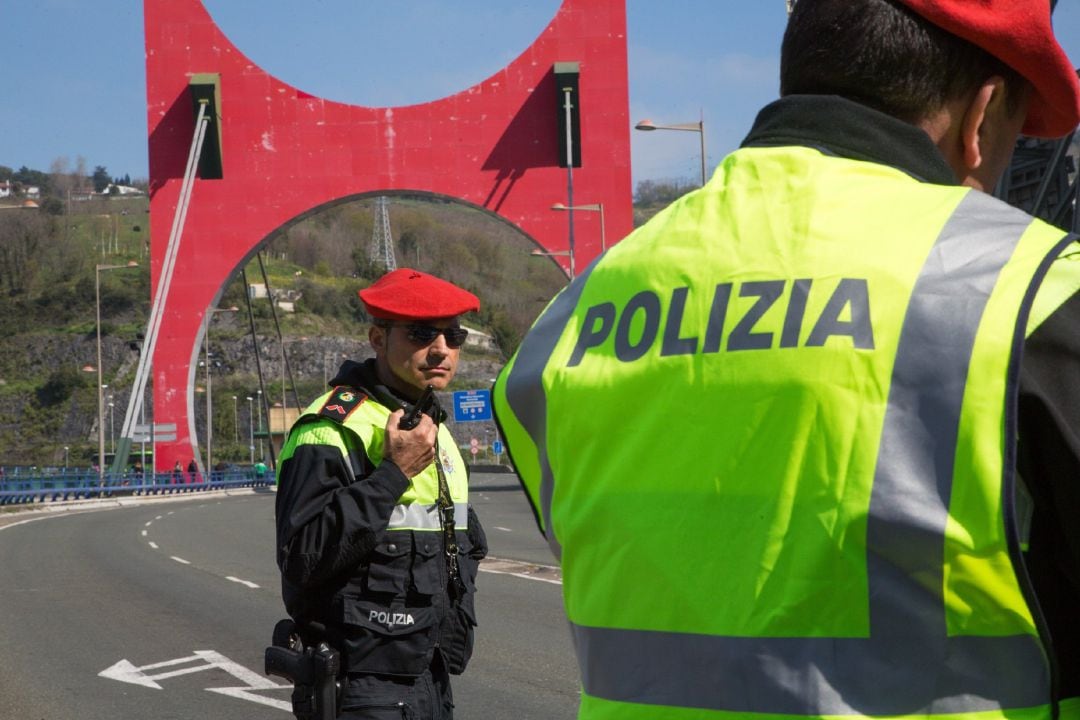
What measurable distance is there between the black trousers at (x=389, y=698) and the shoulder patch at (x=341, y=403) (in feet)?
2.04

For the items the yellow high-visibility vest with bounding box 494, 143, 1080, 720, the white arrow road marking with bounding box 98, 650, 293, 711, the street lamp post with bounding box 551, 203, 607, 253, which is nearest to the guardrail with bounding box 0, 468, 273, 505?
the street lamp post with bounding box 551, 203, 607, 253

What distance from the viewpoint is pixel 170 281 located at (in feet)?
134

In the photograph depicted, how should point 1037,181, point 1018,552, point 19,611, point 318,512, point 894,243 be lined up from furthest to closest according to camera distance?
point 1037,181, point 19,611, point 318,512, point 894,243, point 1018,552

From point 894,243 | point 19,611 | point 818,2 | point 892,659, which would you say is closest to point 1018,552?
point 892,659

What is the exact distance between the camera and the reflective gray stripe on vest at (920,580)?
4.45 feet

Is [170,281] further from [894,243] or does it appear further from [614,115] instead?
[894,243]

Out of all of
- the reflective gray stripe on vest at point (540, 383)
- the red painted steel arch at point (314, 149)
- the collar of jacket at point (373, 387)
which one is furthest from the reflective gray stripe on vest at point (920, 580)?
the red painted steel arch at point (314, 149)

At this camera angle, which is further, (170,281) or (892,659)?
(170,281)

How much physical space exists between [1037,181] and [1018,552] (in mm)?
23773

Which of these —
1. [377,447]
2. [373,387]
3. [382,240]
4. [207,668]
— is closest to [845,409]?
[377,447]

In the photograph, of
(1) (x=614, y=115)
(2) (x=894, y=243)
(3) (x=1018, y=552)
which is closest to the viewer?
(3) (x=1018, y=552)

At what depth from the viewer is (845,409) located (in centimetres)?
140

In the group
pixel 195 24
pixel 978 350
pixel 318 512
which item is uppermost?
pixel 195 24

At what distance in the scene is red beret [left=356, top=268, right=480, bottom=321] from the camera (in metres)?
3.97
